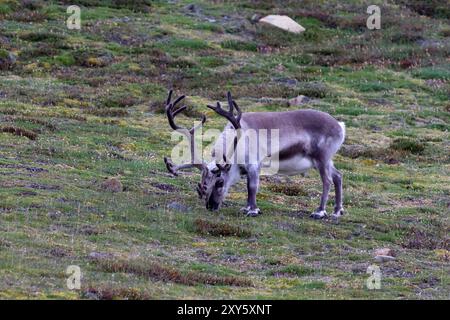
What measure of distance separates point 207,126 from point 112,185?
30.6ft

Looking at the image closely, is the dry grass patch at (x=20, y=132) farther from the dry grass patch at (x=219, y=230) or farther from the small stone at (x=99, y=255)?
the small stone at (x=99, y=255)

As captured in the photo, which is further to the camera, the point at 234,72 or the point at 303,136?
the point at 234,72

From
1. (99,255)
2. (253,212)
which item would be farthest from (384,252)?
(99,255)

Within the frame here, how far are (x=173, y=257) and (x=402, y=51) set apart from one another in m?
27.9

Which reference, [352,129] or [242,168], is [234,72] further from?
[242,168]

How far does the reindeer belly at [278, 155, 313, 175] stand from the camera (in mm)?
21328

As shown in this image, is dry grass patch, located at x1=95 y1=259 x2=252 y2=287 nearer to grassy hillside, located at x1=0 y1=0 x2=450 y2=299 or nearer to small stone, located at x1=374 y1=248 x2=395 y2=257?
grassy hillside, located at x1=0 y1=0 x2=450 y2=299

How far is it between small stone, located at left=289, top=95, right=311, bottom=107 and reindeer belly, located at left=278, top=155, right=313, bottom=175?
13.1m

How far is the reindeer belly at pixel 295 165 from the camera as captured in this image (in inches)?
840

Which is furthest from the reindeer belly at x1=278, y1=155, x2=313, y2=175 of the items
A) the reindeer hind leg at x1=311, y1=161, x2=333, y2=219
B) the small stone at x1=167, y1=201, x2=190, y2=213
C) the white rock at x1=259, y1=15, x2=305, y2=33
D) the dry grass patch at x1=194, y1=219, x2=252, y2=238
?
the white rock at x1=259, y1=15, x2=305, y2=33

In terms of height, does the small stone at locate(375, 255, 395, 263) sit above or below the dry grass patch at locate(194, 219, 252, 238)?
below

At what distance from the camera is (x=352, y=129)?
3216 centimetres

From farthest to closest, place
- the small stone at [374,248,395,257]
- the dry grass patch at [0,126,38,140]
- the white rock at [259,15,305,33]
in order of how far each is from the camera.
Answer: the white rock at [259,15,305,33] → the dry grass patch at [0,126,38,140] → the small stone at [374,248,395,257]
